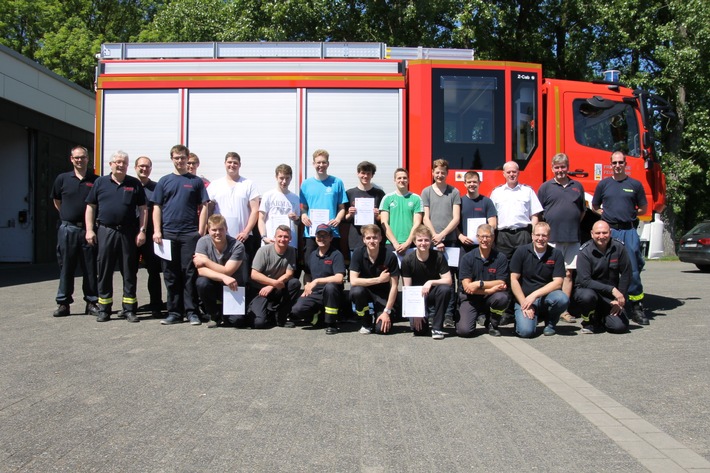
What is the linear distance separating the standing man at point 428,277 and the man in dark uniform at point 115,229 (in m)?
3.26

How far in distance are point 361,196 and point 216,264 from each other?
1945 millimetres

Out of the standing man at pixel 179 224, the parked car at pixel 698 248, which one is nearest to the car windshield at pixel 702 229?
the parked car at pixel 698 248

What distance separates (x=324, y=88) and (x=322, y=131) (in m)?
0.58

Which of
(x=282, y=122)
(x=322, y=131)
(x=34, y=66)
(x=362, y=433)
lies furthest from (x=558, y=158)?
(x=34, y=66)

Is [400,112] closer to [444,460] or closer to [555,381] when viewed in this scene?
[555,381]

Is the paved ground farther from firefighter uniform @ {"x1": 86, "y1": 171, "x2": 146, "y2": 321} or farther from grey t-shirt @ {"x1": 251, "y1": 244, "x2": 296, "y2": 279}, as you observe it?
grey t-shirt @ {"x1": 251, "y1": 244, "x2": 296, "y2": 279}

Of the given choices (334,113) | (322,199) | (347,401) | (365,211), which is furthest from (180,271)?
(347,401)

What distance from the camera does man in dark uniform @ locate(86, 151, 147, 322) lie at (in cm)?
788

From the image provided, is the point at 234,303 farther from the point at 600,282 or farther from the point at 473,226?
the point at 600,282

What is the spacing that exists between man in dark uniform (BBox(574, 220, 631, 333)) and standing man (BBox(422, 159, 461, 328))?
1.49 m

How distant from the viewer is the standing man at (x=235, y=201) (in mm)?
8078

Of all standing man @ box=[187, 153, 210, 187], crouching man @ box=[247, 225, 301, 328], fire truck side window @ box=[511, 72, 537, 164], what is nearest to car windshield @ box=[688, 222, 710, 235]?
Result: fire truck side window @ box=[511, 72, 537, 164]

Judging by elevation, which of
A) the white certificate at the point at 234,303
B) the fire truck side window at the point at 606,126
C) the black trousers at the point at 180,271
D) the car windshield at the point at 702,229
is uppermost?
the fire truck side window at the point at 606,126

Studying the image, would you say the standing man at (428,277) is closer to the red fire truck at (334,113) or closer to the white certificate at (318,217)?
the white certificate at (318,217)
